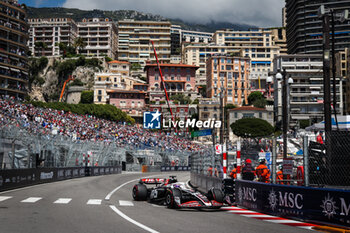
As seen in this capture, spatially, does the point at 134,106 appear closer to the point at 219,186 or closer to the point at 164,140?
the point at 164,140

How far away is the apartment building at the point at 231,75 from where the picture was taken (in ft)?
450

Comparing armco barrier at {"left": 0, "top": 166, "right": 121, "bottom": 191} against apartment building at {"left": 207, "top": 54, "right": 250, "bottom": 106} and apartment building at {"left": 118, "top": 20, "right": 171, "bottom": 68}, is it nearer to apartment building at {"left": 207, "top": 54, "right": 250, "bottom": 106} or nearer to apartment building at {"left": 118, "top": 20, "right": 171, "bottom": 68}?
apartment building at {"left": 207, "top": 54, "right": 250, "bottom": 106}

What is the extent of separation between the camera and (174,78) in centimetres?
13912

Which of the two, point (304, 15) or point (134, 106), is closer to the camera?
point (134, 106)

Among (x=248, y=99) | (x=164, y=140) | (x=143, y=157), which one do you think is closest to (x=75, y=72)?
(x=248, y=99)

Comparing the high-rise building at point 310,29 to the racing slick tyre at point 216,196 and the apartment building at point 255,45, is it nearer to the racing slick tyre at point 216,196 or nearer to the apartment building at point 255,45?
the apartment building at point 255,45

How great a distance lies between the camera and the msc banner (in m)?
9.55

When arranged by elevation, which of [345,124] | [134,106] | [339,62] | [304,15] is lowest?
[345,124]

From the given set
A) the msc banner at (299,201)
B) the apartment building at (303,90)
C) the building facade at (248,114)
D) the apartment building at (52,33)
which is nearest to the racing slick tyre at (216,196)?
the msc banner at (299,201)

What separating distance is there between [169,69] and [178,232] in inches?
5172

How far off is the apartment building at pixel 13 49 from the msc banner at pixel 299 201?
226 ft

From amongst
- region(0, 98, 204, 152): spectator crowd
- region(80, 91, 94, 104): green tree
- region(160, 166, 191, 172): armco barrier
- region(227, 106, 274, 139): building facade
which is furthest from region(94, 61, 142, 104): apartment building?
region(160, 166, 191, 172): armco barrier

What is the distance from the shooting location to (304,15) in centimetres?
14425

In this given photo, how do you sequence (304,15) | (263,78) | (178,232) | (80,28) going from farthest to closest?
(80,28)
(263,78)
(304,15)
(178,232)
